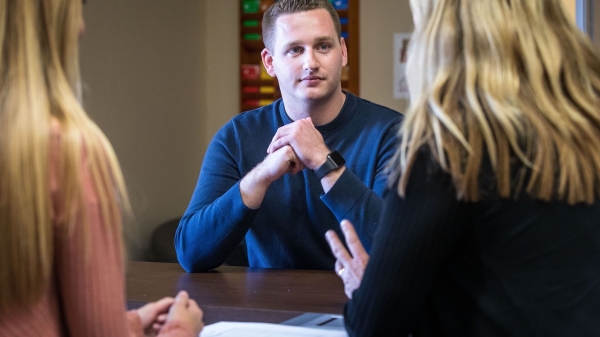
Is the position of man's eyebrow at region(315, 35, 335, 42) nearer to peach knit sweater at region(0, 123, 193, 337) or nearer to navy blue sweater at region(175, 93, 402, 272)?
navy blue sweater at region(175, 93, 402, 272)

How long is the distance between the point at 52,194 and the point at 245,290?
0.71 m

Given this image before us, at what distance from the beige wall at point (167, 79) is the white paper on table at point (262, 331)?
1826mm

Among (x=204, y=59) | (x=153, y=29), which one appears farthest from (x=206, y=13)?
(x=153, y=29)

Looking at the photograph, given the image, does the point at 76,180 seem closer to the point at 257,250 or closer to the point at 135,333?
the point at 135,333

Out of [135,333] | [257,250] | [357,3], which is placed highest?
[357,3]

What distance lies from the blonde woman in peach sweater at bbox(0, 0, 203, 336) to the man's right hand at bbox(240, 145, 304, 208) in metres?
0.85

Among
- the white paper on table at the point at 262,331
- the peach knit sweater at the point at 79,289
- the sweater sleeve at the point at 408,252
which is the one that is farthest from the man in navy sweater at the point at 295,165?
the peach knit sweater at the point at 79,289

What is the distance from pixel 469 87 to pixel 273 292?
683 millimetres

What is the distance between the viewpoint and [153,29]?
3.73 meters

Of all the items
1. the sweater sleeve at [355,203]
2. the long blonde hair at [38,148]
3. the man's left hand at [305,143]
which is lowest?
the sweater sleeve at [355,203]

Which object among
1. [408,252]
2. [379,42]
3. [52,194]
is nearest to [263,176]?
[408,252]

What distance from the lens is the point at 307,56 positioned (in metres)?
1.93

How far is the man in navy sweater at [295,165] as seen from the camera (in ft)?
5.46

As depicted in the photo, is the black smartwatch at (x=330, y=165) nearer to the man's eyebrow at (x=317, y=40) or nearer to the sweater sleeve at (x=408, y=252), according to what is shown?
the man's eyebrow at (x=317, y=40)
